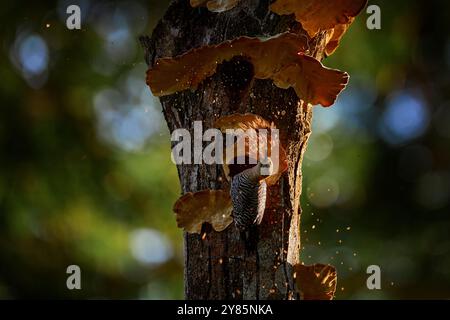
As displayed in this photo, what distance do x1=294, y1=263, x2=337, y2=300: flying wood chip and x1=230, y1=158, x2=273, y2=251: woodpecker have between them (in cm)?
15

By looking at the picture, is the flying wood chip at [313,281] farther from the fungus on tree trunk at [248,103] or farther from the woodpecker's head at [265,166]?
the woodpecker's head at [265,166]

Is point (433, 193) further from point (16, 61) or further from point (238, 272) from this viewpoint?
point (238, 272)

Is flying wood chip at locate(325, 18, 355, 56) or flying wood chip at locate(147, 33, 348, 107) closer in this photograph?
flying wood chip at locate(147, 33, 348, 107)

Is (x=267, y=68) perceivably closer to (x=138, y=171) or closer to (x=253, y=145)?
(x=253, y=145)

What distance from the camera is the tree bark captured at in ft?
6.15

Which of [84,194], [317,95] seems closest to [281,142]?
[317,95]

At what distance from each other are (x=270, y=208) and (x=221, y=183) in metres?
0.13

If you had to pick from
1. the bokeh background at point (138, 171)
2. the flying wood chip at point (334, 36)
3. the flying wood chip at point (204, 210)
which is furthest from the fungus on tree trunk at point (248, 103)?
the bokeh background at point (138, 171)

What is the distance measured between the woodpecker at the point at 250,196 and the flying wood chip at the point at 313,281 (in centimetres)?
15

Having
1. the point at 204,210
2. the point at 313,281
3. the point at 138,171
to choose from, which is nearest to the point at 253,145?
the point at 204,210

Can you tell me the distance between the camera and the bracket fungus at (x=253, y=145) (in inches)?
74.1

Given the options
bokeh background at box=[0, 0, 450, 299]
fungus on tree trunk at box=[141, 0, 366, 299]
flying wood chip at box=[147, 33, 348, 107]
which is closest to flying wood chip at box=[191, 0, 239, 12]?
fungus on tree trunk at box=[141, 0, 366, 299]

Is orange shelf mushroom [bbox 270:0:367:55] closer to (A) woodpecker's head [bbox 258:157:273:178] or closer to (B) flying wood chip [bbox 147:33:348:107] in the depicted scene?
(B) flying wood chip [bbox 147:33:348:107]
